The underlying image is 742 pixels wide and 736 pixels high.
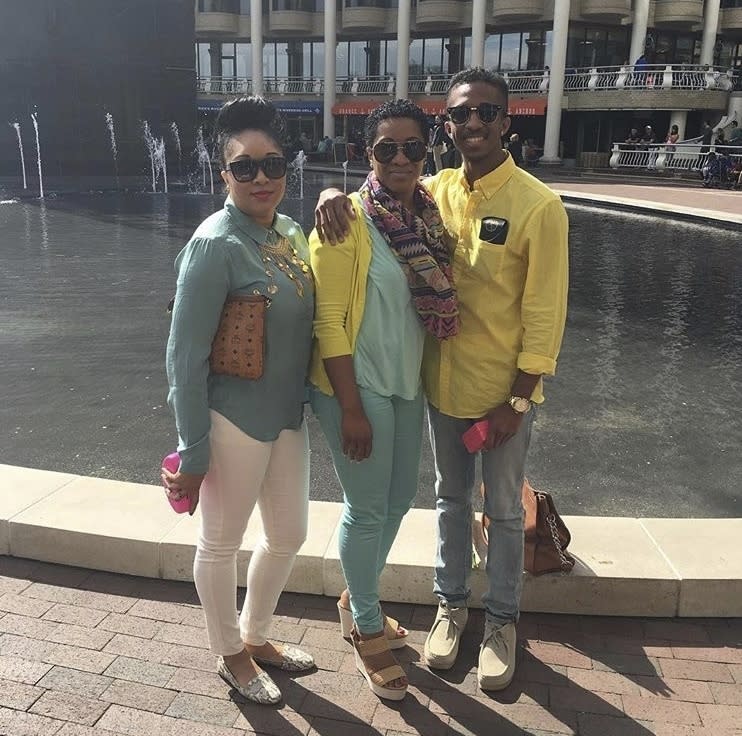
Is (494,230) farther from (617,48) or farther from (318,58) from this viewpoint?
(318,58)

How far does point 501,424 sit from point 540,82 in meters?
40.2

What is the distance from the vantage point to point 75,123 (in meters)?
24.2

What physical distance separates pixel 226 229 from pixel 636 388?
14.7 ft

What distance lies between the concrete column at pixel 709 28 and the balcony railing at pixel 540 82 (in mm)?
2814

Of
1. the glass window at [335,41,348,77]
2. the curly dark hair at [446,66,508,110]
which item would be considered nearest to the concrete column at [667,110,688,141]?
the glass window at [335,41,348,77]

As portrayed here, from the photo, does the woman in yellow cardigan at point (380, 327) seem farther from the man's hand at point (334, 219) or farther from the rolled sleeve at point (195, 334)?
the rolled sleeve at point (195, 334)

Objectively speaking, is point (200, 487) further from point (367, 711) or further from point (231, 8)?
point (231, 8)

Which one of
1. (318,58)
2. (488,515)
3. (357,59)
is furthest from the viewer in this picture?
(318,58)

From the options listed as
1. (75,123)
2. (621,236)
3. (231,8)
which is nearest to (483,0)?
(231,8)

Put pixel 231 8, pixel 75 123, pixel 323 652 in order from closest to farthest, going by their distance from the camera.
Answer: pixel 323 652 → pixel 75 123 → pixel 231 8

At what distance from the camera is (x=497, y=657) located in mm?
2746

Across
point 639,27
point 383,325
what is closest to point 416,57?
point 639,27

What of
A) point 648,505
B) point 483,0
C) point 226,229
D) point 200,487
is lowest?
point 648,505

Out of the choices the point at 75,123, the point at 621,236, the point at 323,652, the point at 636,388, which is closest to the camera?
the point at 323,652
